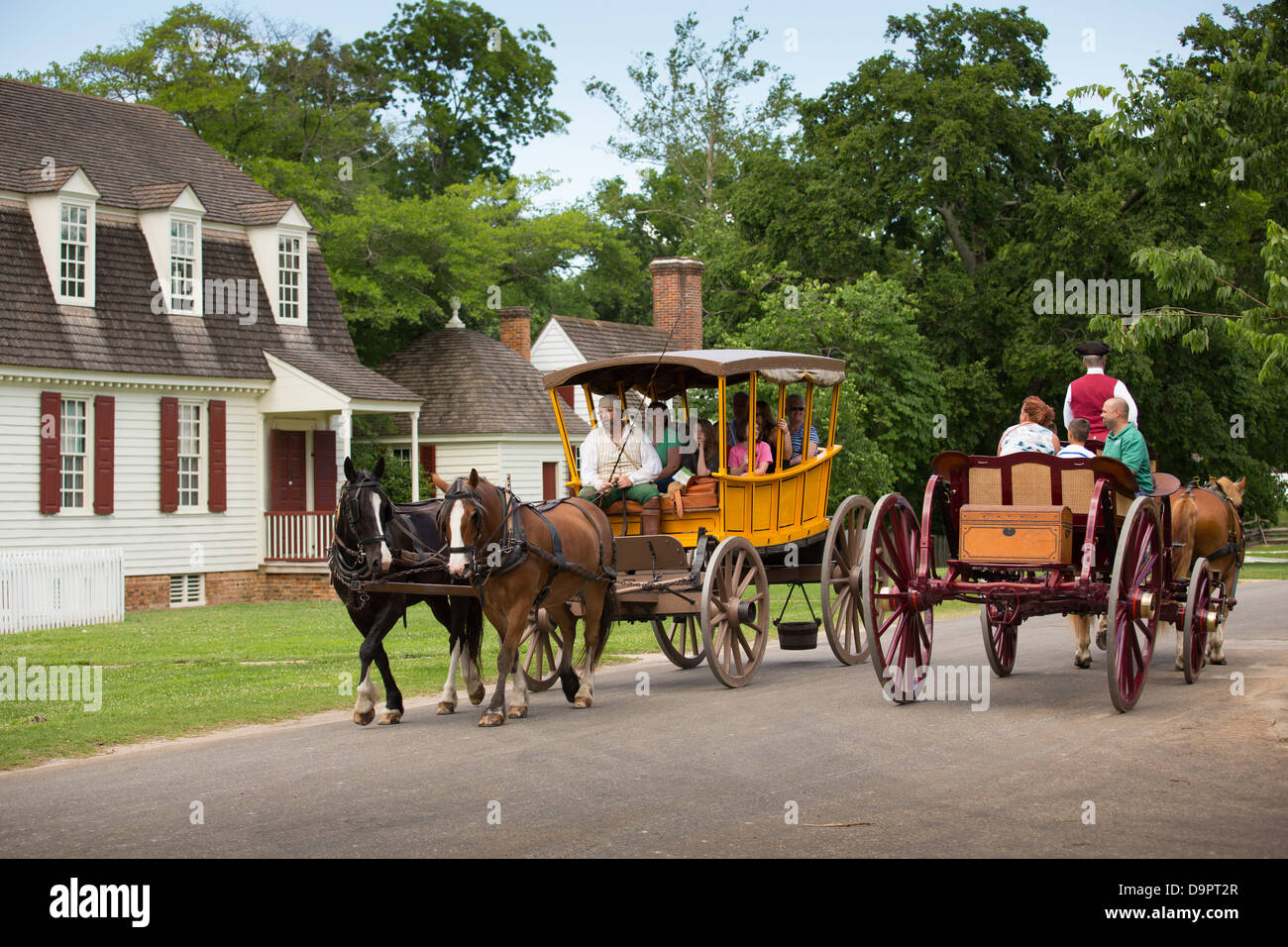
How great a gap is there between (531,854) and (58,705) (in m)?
7.55

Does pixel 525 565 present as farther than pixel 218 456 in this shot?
No

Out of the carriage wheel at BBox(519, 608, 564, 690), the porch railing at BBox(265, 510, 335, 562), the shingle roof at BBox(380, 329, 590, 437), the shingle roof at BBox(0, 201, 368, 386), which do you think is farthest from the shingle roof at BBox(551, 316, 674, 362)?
the carriage wheel at BBox(519, 608, 564, 690)

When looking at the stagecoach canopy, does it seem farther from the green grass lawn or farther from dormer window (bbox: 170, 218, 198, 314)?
dormer window (bbox: 170, 218, 198, 314)

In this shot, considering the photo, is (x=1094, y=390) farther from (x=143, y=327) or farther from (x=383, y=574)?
(x=143, y=327)

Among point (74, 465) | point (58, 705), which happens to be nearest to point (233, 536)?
point (74, 465)

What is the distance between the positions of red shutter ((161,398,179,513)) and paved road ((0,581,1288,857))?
1604 cm

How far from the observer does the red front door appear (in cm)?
2905

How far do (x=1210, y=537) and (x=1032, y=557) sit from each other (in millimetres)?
3359

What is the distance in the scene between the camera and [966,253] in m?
40.3

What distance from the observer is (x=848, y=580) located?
1447cm

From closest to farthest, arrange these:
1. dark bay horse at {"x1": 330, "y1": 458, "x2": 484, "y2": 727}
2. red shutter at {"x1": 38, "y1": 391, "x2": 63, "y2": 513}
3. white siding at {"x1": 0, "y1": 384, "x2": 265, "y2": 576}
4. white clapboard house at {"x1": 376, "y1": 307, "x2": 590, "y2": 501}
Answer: dark bay horse at {"x1": 330, "y1": 458, "x2": 484, "y2": 727} < white siding at {"x1": 0, "y1": 384, "x2": 265, "y2": 576} < red shutter at {"x1": 38, "y1": 391, "x2": 63, "y2": 513} < white clapboard house at {"x1": 376, "y1": 307, "x2": 590, "y2": 501}

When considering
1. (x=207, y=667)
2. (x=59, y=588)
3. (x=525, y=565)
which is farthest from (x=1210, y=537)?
(x=59, y=588)

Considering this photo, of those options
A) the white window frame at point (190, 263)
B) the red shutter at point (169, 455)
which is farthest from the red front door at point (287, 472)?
the white window frame at point (190, 263)

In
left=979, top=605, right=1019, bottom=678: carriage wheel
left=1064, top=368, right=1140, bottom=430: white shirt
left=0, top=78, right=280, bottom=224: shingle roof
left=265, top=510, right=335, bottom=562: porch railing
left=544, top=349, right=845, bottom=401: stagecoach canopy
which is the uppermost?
left=0, top=78, right=280, bottom=224: shingle roof
